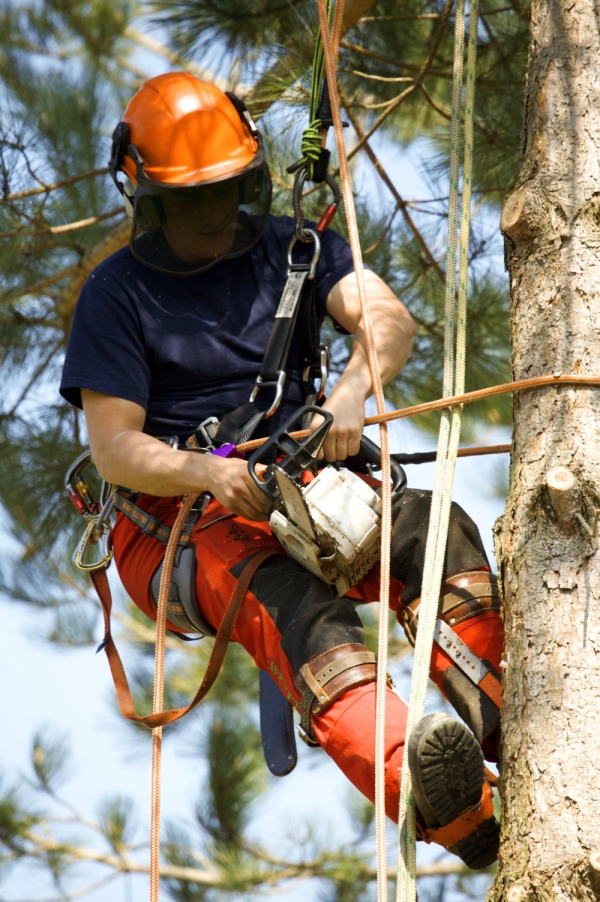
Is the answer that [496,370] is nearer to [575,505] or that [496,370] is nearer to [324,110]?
[324,110]

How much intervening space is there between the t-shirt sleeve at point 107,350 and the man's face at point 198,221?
0.17 metres

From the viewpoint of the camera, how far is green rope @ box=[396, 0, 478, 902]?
5.08 ft

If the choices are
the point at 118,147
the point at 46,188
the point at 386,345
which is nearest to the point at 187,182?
the point at 118,147

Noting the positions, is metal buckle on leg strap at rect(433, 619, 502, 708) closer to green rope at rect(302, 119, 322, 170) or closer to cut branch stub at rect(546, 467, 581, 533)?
cut branch stub at rect(546, 467, 581, 533)

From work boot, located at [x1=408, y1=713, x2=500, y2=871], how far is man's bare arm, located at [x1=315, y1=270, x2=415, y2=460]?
2.12 ft

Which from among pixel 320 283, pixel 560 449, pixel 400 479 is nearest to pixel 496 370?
pixel 320 283

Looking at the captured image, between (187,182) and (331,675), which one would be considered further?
(187,182)

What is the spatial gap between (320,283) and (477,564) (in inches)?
29.8

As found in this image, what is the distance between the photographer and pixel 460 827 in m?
1.59

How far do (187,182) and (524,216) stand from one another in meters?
0.83

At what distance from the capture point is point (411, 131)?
13.6ft

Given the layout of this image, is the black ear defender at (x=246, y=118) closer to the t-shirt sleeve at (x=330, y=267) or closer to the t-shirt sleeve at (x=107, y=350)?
the t-shirt sleeve at (x=330, y=267)

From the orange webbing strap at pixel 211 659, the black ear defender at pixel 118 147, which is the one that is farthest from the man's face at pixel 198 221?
the orange webbing strap at pixel 211 659

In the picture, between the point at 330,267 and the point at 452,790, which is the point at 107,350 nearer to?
the point at 330,267
